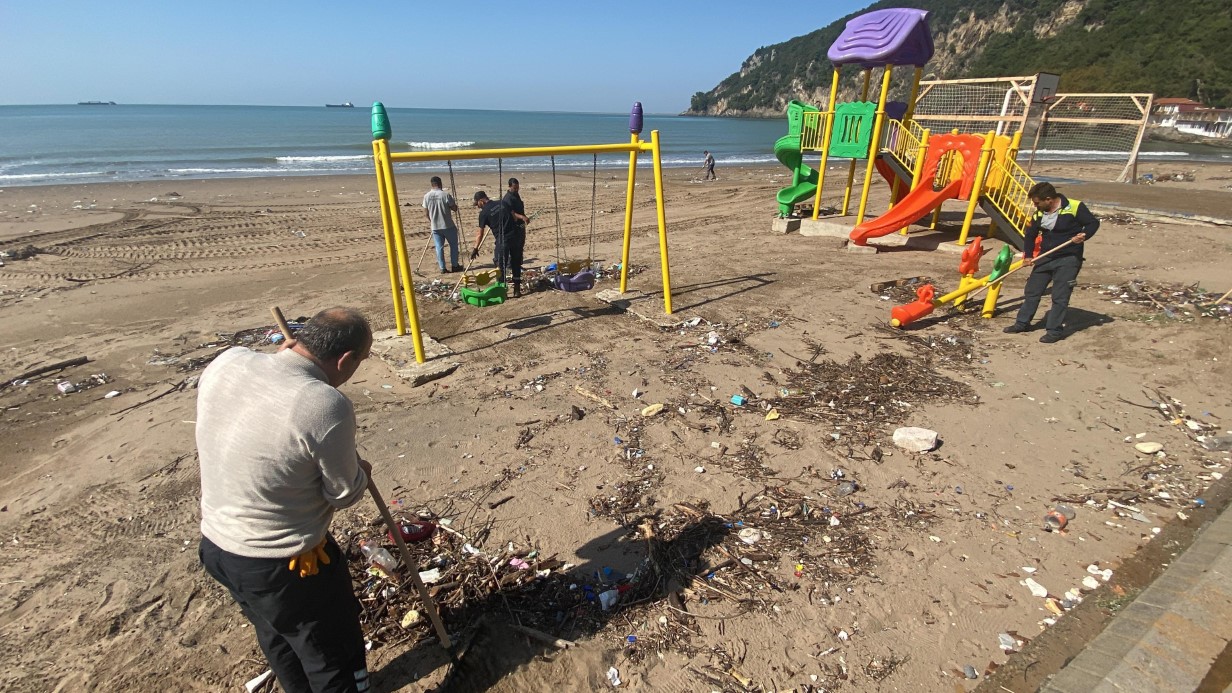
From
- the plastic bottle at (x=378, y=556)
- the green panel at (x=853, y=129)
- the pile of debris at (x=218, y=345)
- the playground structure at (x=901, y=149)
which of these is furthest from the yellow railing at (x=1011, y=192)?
the pile of debris at (x=218, y=345)

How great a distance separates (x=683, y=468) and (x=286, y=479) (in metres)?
2.78

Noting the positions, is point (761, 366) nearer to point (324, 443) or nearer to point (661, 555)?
point (661, 555)

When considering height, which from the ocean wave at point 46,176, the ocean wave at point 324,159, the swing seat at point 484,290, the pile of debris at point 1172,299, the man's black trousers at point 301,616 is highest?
the man's black trousers at point 301,616

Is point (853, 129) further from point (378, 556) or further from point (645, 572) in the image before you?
point (378, 556)

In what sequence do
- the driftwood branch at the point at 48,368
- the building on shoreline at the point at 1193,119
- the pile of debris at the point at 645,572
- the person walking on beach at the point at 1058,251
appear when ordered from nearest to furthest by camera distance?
the pile of debris at the point at 645,572
the driftwood branch at the point at 48,368
the person walking on beach at the point at 1058,251
the building on shoreline at the point at 1193,119

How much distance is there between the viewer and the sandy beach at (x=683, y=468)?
8.84 feet

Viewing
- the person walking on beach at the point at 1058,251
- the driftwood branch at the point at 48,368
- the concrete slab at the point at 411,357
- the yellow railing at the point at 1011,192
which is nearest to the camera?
the concrete slab at the point at 411,357

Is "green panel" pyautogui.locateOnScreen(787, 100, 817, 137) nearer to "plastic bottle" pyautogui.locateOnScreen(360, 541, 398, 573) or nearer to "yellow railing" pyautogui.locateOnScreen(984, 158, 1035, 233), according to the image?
"yellow railing" pyautogui.locateOnScreen(984, 158, 1035, 233)

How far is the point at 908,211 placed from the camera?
973 centimetres

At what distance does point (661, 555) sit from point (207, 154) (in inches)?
1483

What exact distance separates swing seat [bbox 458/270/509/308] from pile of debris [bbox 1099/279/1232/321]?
7.41 metres

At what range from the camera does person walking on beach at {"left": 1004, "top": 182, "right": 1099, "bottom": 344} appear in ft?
18.9

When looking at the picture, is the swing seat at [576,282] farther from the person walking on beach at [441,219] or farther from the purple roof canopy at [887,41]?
the purple roof canopy at [887,41]

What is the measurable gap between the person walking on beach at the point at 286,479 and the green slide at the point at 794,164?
11.7 m
